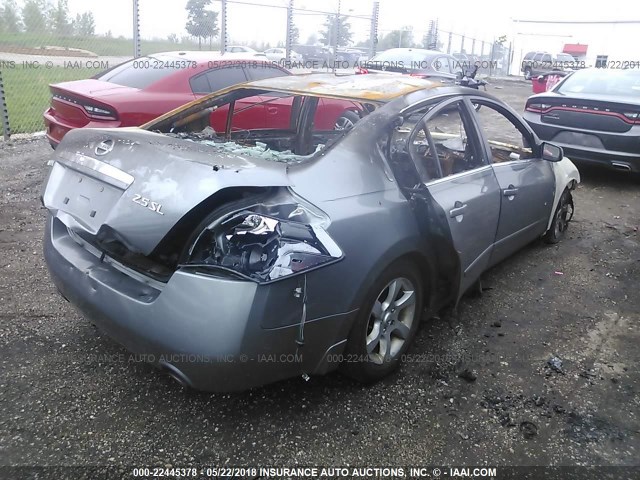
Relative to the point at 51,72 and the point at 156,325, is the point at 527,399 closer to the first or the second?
the point at 156,325

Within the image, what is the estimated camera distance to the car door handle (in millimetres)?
2961

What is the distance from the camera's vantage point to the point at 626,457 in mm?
2391

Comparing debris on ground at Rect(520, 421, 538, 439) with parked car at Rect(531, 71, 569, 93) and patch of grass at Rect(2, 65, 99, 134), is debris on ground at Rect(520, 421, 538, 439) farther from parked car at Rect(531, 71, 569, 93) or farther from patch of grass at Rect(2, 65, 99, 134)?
parked car at Rect(531, 71, 569, 93)

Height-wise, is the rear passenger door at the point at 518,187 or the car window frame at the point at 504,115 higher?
the car window frame at the point at 504,115

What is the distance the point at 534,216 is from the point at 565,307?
752mm

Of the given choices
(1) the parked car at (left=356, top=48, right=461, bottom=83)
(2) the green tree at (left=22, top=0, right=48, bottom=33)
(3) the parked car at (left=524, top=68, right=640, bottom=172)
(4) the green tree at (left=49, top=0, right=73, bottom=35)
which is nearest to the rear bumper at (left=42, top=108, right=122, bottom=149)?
(2) the green tree at (left=22, top=0, right=48, bottom=33)

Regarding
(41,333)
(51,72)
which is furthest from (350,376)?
(51,72)

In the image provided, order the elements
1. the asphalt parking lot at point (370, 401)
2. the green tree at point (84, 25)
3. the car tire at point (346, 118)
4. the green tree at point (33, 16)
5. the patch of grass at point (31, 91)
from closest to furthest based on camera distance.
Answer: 1. the asphalt parking lot at point (370, 401)
2. the car tire at point (346, 118)
3. the green tree at point (33, 16)
4. the patch of grass at point (31, 91)
5. the green tree at point (84, 25)

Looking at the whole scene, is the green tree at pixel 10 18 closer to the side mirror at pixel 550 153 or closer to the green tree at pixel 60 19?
the green tree at pixel 60 19

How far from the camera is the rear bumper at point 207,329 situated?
2090 mm

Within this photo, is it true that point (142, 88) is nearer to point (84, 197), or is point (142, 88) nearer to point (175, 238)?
point (84, 197)

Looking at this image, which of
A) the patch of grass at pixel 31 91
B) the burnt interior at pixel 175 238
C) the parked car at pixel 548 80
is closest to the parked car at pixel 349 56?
the parked car at pixel 548 80

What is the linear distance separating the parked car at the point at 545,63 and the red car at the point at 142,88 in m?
22.1

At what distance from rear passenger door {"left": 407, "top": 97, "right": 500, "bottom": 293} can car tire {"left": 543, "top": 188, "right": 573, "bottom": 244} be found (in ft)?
5.26
